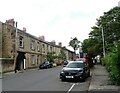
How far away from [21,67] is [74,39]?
79.7 metres

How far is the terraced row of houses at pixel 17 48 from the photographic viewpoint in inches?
1695

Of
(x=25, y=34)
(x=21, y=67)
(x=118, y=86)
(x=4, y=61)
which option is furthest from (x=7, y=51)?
(x=118, y=86)

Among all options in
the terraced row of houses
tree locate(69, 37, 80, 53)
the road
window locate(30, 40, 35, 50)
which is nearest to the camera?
the road

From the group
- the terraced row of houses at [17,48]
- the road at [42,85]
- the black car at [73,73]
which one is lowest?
the road at [42,85]

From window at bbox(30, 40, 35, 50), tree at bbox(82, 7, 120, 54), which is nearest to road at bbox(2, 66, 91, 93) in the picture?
tree at bbox(82, 7, 120, 54)

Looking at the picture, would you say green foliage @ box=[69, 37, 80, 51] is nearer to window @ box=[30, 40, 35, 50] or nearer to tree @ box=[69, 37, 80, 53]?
tree @ box=[69, 37, 80, 53]

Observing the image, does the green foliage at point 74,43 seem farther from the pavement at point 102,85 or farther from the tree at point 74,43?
the pavement at point 102,85

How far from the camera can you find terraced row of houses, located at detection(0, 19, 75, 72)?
4305 cm

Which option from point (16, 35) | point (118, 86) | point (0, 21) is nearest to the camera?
point (118, 86)

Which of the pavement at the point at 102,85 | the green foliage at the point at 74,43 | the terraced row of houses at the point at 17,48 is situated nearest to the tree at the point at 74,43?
the green foliage at the point at 74,43

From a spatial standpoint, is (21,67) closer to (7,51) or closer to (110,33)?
(7,51)

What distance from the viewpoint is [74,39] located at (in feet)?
424

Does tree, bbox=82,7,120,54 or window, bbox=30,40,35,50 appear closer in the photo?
tree, bbox=82,7,120,54

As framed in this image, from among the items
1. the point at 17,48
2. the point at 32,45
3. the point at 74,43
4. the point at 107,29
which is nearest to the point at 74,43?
the point at 74,43
